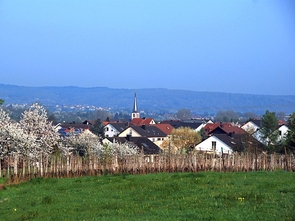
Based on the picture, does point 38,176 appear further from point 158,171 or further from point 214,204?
point 214,204

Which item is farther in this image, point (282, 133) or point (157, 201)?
point (282, 133)

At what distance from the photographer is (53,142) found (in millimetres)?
37031

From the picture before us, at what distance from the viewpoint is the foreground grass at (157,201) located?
12297 millimetres

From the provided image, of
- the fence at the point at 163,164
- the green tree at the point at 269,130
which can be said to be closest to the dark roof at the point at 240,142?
the green tree at the point at 269,130

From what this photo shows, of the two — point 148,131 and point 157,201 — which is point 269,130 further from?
point 157,201

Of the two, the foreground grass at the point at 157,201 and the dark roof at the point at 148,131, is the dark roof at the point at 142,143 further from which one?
the foreground grass at the point at 157,201

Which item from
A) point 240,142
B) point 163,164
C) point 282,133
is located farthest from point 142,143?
point 163,164

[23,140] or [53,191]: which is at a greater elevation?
[23,140]

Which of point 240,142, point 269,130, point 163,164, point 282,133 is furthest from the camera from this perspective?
point 282,133

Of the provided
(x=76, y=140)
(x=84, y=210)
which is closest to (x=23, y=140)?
(x=76, y=140)

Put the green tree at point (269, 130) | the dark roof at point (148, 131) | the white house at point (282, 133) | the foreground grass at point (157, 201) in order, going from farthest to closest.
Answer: the dark roof at point (148, 131)
the green tree at point (269, 130)
the white house at point (282, 133)
the foreground grass at point (157, 201)

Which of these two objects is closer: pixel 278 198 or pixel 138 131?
pixel 278 198

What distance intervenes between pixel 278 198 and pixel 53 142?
81.4ft

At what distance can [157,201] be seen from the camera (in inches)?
605
